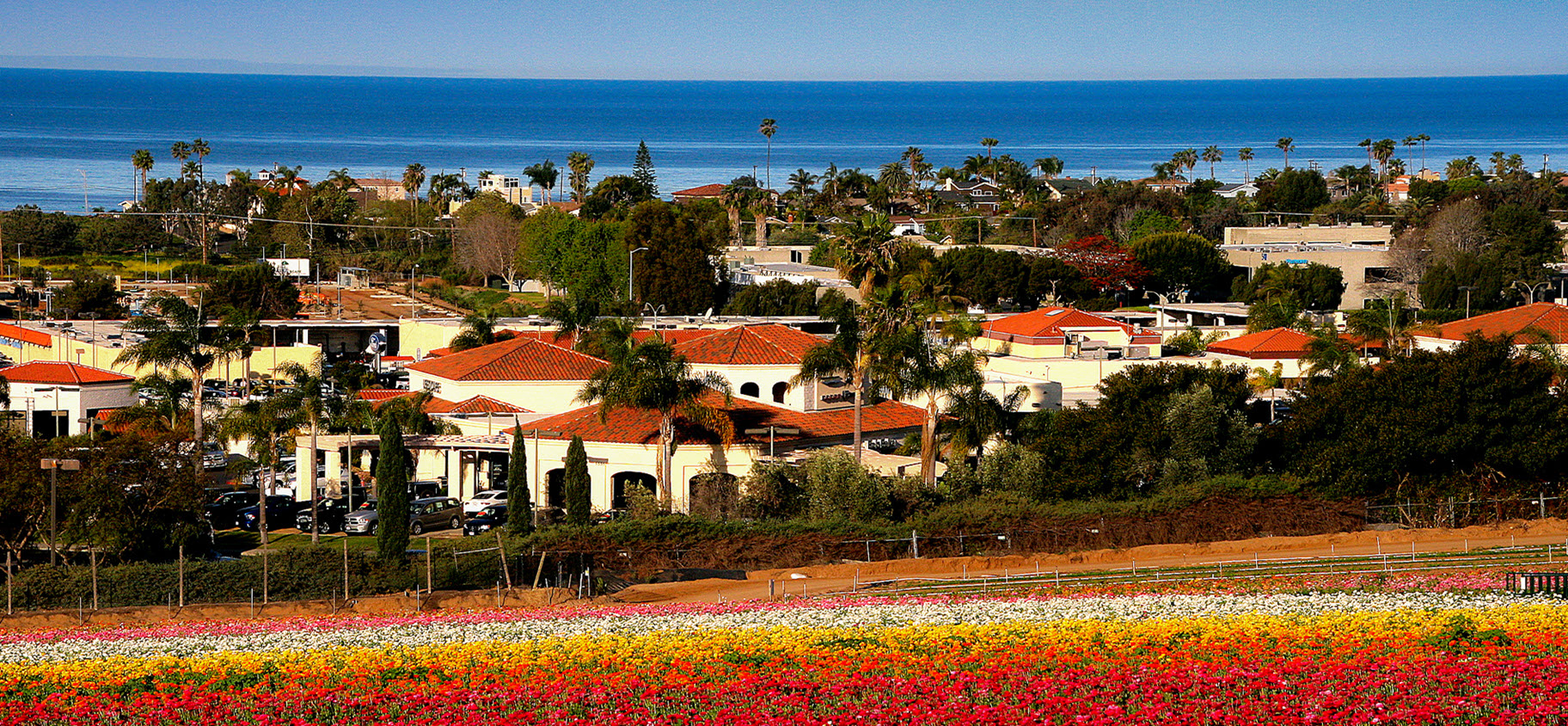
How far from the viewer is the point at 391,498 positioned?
129 ft

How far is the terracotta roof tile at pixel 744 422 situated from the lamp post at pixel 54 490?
1273cm

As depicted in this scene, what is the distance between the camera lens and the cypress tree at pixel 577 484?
1740 inches

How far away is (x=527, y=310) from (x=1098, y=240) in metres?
36.8

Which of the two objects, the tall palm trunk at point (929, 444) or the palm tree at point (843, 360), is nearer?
the tall palm trunk at point (929, 444)

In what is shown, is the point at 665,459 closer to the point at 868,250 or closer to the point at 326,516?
the point at 326,516

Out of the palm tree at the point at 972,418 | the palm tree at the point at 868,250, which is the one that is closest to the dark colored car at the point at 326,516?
the palm tree at the point at 972,418

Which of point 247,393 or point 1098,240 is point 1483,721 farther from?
point 1098,240

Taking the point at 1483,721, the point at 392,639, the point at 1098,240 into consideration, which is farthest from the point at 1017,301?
the point at 1483,721

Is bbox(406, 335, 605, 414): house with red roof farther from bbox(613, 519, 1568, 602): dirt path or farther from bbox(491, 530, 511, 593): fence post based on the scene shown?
bbox(613, 519, 1568, 602): dirt path

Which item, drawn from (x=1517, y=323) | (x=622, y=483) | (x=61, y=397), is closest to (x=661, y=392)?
(x=622, y=483)

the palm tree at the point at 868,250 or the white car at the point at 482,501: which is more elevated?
the palm tree at the point at 868,250

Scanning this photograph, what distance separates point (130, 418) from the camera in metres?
59.6

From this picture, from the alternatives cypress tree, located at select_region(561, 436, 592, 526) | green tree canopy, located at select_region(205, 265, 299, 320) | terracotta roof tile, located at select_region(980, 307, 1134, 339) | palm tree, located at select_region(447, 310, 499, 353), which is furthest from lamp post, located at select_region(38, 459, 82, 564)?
green tree canopy, located at select_region(205, 265, 299, 320)

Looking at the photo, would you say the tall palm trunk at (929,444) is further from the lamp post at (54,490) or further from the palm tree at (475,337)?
the palm tree at (475,337)
